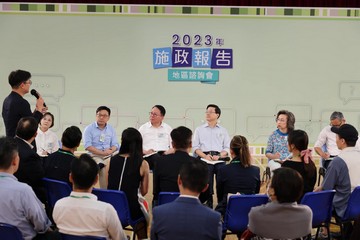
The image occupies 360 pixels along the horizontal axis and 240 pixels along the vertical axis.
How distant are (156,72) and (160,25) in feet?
2.47

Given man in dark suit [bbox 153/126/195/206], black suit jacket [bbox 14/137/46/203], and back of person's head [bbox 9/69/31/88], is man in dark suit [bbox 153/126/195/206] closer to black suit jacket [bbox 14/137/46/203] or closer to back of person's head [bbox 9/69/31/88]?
black suit jacket [bbox 14/137/46/203]

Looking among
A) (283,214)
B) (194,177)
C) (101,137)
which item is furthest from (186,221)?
(101,137)

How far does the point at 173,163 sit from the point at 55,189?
93 cm

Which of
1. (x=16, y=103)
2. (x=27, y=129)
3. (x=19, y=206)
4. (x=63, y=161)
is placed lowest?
(x=19, y=206)

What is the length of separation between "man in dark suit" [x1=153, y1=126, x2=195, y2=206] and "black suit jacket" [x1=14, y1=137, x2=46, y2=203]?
35.9 inches

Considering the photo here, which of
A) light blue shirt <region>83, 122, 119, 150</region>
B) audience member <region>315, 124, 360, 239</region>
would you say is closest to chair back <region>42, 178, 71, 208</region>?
audience member <region>315, 124, 360, 239</region>

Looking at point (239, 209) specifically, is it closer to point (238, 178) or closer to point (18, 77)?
point (238, 178)

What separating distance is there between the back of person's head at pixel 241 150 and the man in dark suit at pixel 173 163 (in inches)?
15.6

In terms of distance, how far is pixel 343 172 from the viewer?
12.5ft

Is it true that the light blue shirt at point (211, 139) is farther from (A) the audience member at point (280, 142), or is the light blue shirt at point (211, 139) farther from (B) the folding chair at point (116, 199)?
(B) the folding chair at point (116, 199)

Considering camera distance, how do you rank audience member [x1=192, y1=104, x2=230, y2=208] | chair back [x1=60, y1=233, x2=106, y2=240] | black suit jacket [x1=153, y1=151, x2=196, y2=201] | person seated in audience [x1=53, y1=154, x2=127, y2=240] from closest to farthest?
1. chair back [x1=60, y1=233, x2=106, y2=240]
2. person seated in audience [x1=53, y1=154, x2=127, y2=240]
3. black suit jacket [x1=153, y1=151, x2=196, y2=201]
4. audience member [x1=192, y1=104, x2=230, y2=208]

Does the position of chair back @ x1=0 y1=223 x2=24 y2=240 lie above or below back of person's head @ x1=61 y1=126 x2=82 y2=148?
below

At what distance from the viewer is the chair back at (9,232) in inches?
102

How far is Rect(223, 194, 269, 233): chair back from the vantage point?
3463 millimetres
